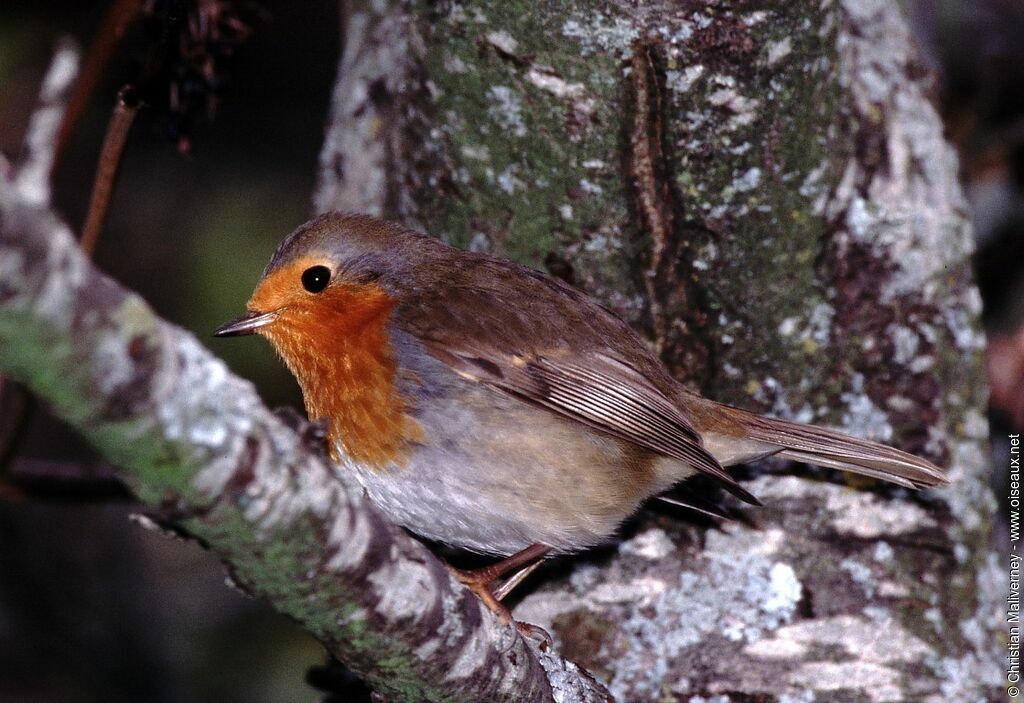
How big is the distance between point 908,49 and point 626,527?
192 cm

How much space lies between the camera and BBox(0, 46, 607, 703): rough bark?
1451 mm

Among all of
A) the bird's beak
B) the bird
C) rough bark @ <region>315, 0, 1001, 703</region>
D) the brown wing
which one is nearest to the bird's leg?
the bird

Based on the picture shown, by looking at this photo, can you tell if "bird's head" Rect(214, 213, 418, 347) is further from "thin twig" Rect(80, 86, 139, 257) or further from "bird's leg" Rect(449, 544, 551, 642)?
"bird's leg" Rect(449, 544, 551, 642)

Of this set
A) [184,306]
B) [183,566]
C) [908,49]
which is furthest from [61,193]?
[908,49]

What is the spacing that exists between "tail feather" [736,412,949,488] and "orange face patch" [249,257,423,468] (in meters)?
1.03

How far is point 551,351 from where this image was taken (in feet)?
10.2

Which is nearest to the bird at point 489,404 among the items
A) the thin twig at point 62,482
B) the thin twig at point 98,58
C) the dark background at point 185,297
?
the thin twig at point 98,58

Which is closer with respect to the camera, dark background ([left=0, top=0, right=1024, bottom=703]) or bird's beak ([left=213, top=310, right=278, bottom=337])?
bird's beak ([left=213, top=310, right=278, bottom=337])

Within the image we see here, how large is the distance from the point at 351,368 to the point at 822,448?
4.36ft

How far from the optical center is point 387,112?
3672 millimetres

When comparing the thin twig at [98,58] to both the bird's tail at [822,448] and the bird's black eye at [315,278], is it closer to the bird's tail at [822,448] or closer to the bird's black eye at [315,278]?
the bird's black eye at [315,278]

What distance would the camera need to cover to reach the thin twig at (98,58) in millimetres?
3545

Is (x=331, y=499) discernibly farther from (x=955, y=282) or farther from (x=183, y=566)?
(x=183, y=566)

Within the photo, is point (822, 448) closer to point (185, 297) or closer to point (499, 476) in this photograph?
point (499, 476)
